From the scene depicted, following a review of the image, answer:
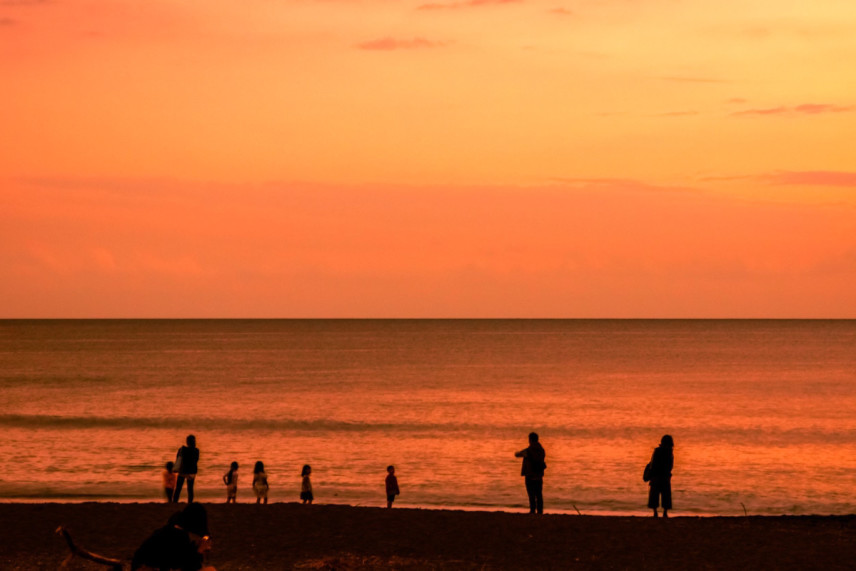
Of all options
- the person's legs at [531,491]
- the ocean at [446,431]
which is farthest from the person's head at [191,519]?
the ocean at [446,431]

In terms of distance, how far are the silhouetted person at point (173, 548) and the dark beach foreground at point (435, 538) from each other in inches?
A: 264

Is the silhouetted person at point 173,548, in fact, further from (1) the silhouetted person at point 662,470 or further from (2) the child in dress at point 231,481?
(2) the child in dress at point 231,481

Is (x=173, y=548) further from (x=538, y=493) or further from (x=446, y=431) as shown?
(x=446, y=431)

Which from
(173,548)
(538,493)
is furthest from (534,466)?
(173,548)

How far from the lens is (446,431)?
49.9m

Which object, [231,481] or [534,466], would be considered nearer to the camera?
[534,466]

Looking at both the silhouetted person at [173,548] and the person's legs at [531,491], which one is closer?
the silhouetted person at [173,548]

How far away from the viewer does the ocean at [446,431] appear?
31.0 metres

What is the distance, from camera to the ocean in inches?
1219

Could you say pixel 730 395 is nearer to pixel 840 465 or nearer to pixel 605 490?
pixel 840 465

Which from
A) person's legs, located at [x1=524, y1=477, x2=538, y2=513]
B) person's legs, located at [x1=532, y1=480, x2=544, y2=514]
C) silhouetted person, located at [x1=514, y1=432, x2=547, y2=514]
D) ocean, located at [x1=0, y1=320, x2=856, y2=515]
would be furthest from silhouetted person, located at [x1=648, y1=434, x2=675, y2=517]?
ocean, located at [x1=0, y1=320, x2=856, y2=515]

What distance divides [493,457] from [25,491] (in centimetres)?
1615

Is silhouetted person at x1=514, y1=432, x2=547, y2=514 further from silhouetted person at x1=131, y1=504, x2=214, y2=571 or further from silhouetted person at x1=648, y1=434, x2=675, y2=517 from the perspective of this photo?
silhouetted person at x1=131, y1=504, x2=214, y2=571

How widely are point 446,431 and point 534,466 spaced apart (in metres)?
29.9
